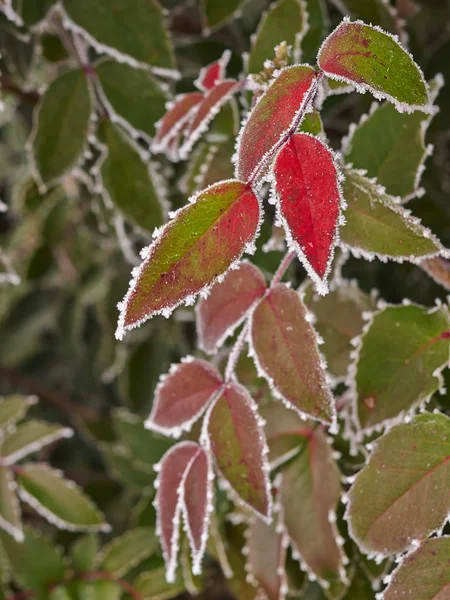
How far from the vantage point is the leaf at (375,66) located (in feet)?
1.36

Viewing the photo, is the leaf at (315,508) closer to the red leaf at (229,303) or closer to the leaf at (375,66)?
the red leaf at (229,303)

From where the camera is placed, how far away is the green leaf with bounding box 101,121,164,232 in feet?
2.56

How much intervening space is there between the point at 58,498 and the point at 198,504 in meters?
0.36

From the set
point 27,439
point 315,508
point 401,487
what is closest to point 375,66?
point 401,487

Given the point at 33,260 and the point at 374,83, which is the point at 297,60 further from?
the point at 33,260

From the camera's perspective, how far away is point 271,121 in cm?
43

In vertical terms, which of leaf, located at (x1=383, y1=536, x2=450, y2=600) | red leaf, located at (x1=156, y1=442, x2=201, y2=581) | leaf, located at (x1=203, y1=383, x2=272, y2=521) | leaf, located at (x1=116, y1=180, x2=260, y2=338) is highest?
leaf, located at (x1=116, y1=180, x2=260, y2=338)

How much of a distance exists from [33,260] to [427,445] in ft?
3.04

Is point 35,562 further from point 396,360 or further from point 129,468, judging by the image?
point 396,360

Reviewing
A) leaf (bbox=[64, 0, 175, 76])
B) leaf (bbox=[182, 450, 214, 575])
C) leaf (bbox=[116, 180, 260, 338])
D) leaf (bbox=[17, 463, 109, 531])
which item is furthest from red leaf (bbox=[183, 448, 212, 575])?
leaf (bbox=[64, 0, 175, 76])

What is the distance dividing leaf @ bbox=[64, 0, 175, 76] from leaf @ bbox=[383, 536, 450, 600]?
542 mm

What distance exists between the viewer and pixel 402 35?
729 millimetres

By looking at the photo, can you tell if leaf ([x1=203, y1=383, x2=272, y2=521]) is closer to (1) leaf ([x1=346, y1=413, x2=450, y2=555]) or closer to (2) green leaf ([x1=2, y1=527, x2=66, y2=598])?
(1) leaf ([x1=346, y1=413, x2=450, y2=555])

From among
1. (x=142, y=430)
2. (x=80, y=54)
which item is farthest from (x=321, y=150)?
(x=142, y=430)
